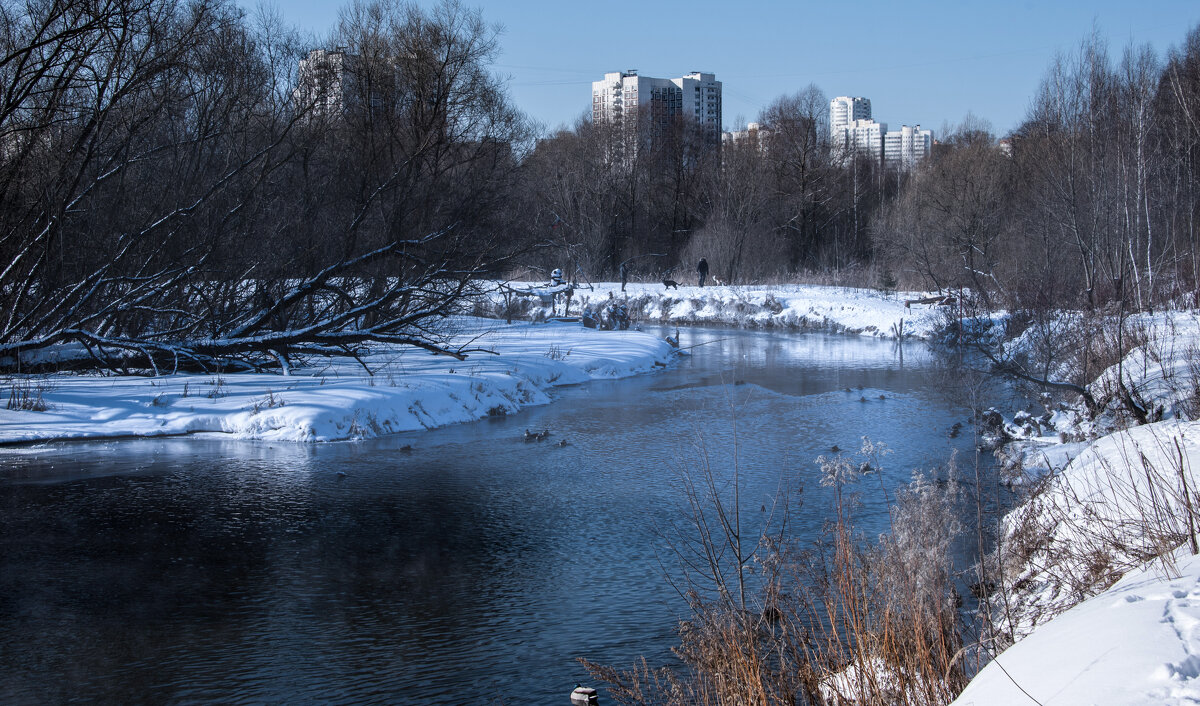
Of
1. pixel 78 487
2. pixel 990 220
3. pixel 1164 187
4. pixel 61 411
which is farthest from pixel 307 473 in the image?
pixel 990 220

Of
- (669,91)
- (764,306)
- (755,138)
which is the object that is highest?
(669,91)

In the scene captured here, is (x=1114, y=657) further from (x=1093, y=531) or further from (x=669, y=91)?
(x=669, y=91)

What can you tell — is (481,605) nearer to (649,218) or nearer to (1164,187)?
(1164,187)

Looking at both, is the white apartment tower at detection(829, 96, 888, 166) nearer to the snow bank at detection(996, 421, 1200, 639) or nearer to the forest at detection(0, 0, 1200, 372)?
the forest at detection(0, 0, 1200, 372)

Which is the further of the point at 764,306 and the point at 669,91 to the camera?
the point at 669,91

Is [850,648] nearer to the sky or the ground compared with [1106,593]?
nearer to the ground

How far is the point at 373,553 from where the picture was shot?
321 inches

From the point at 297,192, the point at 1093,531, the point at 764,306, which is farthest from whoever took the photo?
the point at 764,306

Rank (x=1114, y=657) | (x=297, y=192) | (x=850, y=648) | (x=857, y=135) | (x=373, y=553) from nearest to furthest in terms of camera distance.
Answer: (x=1114, y=657) → (x=850, y=648) → (x=373, y=553) → (x=297, y=192) → (x=857, y=135)

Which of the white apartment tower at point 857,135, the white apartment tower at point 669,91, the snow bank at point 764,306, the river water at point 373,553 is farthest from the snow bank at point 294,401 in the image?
the white apartment tower at point 669,91

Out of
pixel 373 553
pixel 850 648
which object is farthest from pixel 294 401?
pixel 850 648

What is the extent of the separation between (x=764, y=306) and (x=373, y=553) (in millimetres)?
27897

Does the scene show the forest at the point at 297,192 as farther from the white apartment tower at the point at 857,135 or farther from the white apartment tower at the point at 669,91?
the white apartment tower at the point at 669,91

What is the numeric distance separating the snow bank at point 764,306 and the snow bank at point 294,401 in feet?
46.3
